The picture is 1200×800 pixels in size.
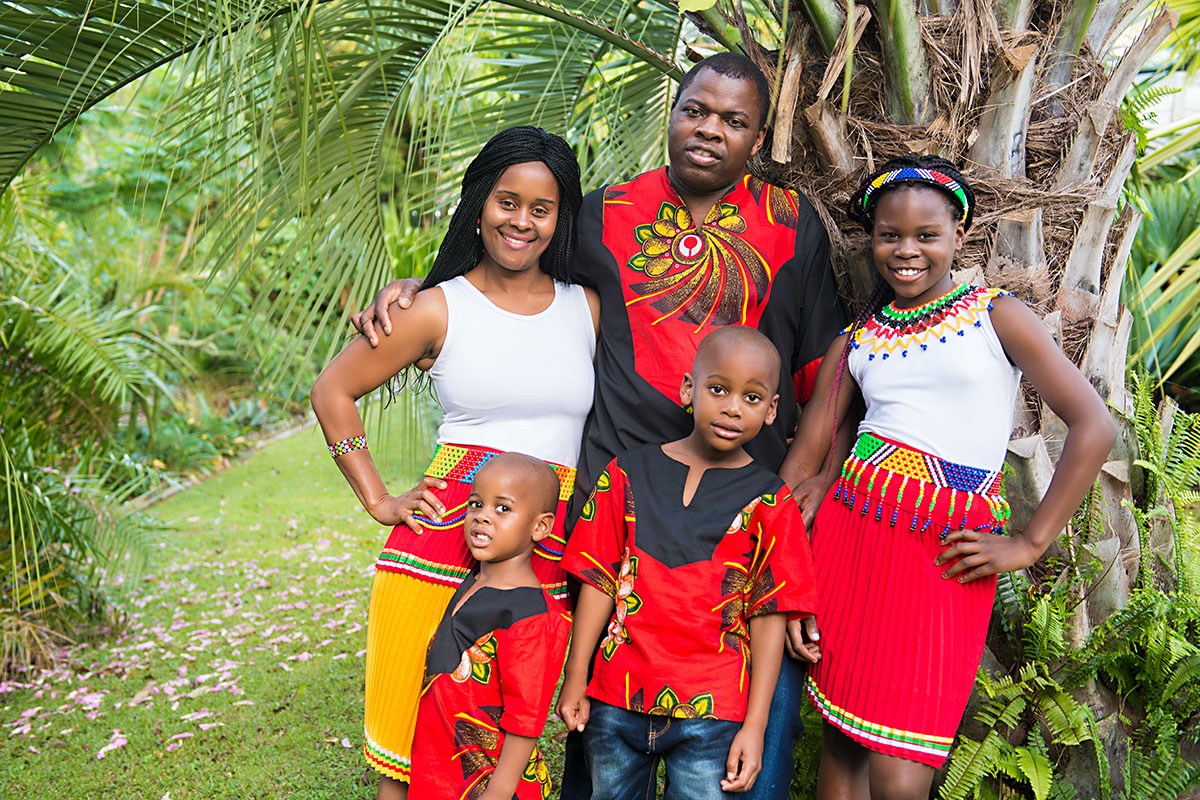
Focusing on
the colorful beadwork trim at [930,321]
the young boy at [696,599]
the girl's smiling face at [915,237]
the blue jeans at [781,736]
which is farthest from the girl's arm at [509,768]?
the girl's smiling face at [915,237]

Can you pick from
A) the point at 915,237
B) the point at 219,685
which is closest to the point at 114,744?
the point at 219,685

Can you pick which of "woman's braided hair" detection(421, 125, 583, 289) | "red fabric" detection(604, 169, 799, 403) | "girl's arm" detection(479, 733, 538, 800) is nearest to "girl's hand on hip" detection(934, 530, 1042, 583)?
"red fabric" detection(604, 169, 799, 403)

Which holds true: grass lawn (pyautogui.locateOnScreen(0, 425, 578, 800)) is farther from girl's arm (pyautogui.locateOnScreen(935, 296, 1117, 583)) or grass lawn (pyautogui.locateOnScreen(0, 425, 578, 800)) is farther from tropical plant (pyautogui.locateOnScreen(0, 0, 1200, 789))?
girl's arm (pyautogui.locateOnScreen(935, 296, 1117, 583))

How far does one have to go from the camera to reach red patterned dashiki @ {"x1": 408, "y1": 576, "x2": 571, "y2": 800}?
213cm

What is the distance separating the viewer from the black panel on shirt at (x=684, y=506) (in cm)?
212

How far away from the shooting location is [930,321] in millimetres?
2229

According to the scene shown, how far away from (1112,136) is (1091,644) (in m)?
1.38

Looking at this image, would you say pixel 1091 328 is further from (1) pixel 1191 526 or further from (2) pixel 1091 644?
(2) pixel 1091 644

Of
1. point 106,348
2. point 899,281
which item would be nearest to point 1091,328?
point 899,281

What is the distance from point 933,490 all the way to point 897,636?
0.34m

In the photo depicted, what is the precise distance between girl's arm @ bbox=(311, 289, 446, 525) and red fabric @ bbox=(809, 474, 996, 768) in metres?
1.02

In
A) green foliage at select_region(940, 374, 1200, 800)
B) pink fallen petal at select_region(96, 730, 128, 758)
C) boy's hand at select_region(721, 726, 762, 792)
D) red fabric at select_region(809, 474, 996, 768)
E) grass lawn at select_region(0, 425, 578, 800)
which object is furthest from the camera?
pink fallen petal at select_region(96, 730, 128, 758)

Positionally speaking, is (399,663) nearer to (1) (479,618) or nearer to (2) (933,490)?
(1) (479,618)

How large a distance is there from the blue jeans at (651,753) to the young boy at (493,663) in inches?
5.4
